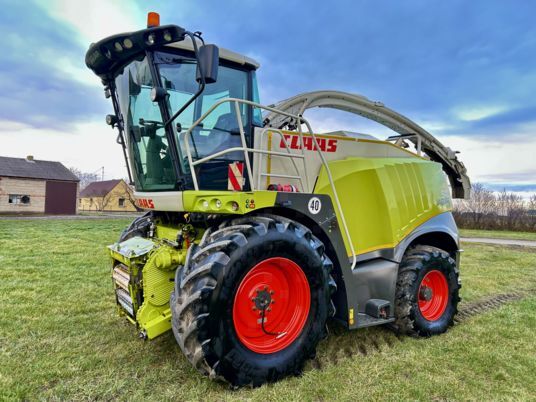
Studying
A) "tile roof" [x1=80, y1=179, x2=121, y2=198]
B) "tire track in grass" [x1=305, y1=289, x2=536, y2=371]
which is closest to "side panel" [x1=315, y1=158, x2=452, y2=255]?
"tire track in grass" [x1=305, y1=289, x2=536, y2=371]

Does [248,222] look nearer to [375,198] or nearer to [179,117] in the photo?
[179,117]

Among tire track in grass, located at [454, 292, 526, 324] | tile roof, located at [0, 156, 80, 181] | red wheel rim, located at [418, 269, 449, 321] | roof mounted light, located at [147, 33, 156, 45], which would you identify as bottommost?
tire track in grass, located at [454, 292, 526, 324]

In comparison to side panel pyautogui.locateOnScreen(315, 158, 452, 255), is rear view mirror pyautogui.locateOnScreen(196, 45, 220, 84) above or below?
above

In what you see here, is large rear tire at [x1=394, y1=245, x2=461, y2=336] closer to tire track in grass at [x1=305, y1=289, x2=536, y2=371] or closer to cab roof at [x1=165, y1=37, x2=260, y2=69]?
tire track in grass at [x1=305, y1=289, x2=536, y2=371]

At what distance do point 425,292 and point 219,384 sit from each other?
8.97 feet

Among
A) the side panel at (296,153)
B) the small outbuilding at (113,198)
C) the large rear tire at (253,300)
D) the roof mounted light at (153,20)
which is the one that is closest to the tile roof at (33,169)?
the small outbuilding at (113,198)

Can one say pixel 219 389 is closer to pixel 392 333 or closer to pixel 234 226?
pixel 234 226

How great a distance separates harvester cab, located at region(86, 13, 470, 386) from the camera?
3.00m

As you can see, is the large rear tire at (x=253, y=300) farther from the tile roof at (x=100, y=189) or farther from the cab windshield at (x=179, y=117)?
the tile roof at (x=100, y=189)

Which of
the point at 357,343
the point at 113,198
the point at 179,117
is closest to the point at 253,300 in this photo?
the point at 357,343

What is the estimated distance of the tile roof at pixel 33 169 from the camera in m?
31.0

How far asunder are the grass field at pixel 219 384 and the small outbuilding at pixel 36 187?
29746mm

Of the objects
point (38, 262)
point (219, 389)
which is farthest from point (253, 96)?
point (38, 262)

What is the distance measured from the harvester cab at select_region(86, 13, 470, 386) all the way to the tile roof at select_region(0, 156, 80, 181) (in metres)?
32.4
